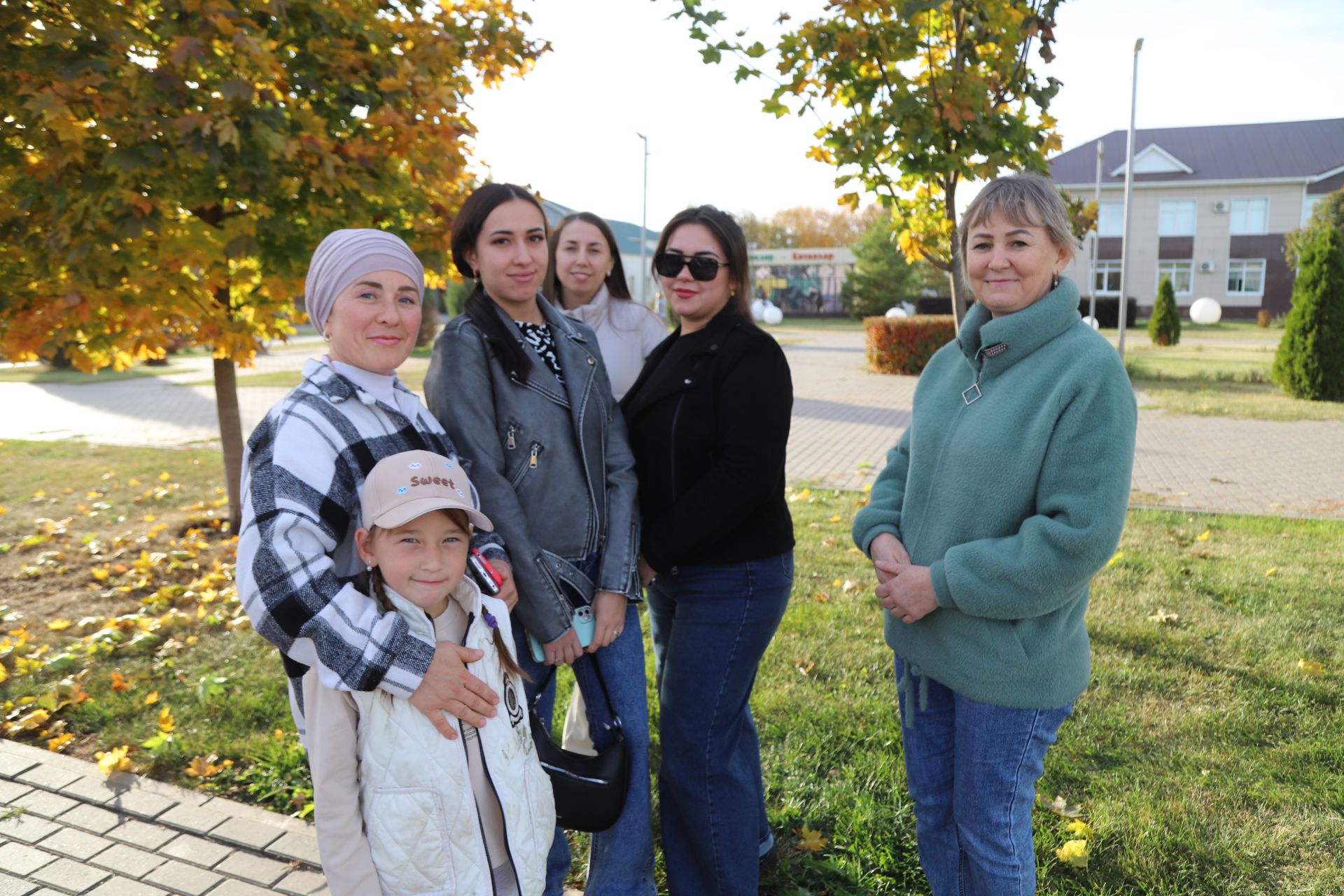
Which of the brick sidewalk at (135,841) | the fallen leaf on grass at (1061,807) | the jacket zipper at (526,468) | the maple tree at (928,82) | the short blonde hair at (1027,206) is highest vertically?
the maple tree at (928,82)

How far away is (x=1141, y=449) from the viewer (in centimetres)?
1048

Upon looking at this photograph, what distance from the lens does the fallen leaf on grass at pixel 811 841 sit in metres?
2.99

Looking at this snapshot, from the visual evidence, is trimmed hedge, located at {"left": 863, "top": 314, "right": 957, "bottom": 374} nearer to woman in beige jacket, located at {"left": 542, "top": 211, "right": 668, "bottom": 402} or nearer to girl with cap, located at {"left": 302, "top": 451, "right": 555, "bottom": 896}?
woman in beige jacket, located at {"left": 542, "top": 211, "right": 668, "bottom": 402}

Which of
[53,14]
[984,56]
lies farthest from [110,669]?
[984,56]

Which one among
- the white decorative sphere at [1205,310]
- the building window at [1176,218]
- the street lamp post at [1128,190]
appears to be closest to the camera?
the street lamp post at [1128,190]

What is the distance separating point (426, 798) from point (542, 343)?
1198 millimetres

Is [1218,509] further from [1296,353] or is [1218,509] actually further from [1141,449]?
[1296,353]

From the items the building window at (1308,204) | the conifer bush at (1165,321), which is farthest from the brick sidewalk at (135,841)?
the building window at (1308,204)

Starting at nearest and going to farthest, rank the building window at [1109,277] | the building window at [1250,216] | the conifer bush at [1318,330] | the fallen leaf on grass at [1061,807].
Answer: the fallen leaf on grass at [1061,807] < the conifer bush at [1318,330] < the building window at [1250,216] < the building window at [1109,277]

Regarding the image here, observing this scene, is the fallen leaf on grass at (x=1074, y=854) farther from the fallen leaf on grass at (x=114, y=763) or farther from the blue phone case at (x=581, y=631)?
the fallen leaf on grass at (x=114, y=763)

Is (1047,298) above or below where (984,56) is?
below

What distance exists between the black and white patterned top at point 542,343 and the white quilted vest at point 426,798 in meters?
0.77

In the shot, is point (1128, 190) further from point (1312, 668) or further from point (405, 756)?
point (405, 756)

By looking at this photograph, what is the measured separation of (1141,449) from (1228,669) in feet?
22.7
